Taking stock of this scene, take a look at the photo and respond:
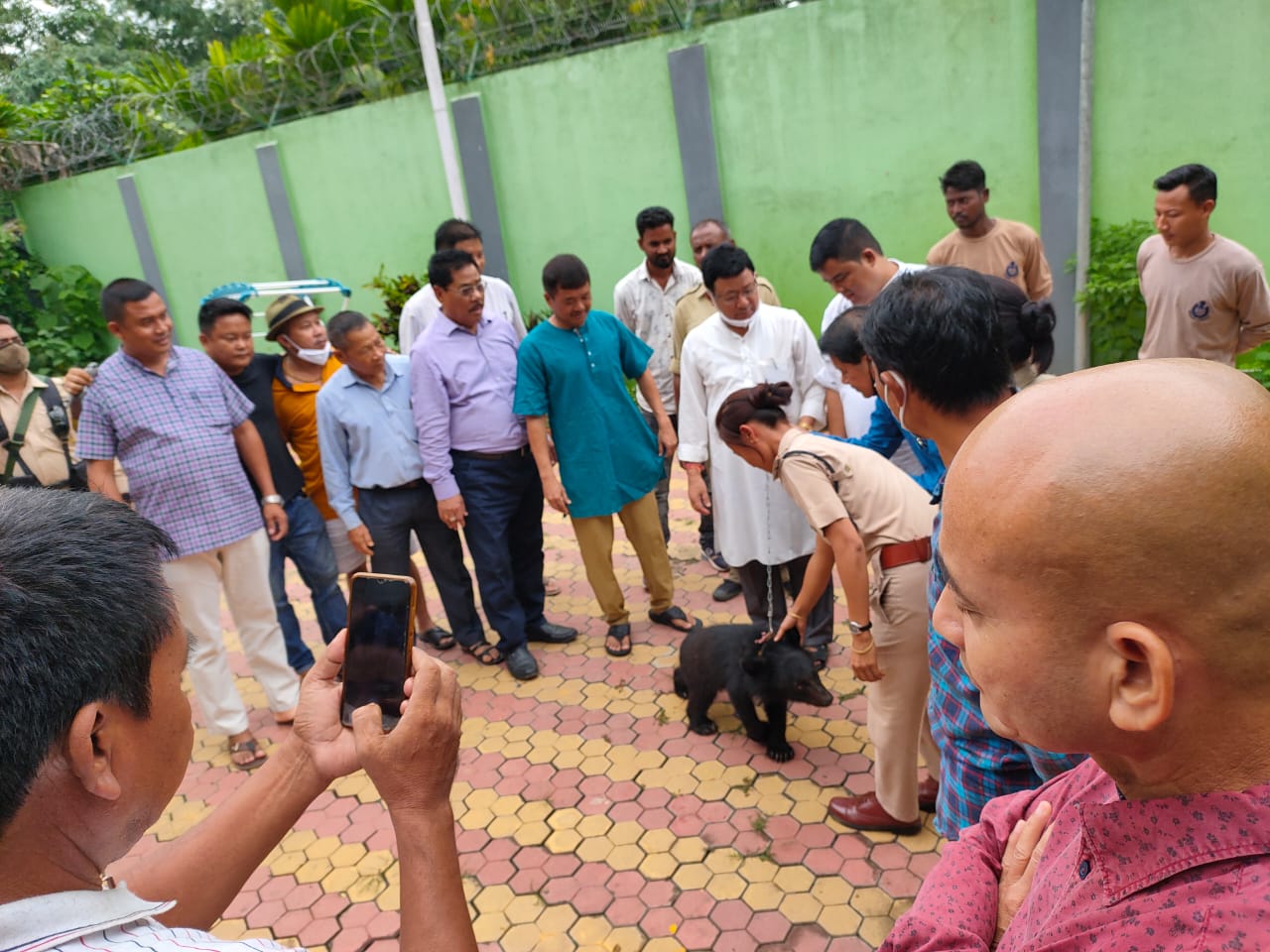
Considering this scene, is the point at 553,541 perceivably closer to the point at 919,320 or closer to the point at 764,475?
the point at 764,475

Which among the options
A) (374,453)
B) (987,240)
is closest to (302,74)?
(374,453)

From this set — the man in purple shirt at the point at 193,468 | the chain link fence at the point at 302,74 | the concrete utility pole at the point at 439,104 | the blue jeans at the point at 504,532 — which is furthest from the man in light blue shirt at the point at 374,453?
the chain link fence at the point at 302,74

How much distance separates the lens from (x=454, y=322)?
4.09 m

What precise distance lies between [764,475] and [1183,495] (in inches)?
121

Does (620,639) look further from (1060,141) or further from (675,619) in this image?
(1060,141)

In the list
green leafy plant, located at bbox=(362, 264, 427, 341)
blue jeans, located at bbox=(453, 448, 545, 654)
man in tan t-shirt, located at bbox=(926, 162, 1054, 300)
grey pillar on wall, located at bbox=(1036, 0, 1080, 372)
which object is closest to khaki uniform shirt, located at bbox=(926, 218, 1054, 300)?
man in tan t-shirt, located at bbox=(926, 162, 1054, 300)

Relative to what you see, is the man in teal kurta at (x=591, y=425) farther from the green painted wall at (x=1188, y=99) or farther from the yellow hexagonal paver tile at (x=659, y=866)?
the green painted wall at (x=1188, y=99)

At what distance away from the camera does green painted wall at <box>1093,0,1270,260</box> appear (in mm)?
5605

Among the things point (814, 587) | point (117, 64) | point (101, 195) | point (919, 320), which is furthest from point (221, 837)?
point (117, 64)

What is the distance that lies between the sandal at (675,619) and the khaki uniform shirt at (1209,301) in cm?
287

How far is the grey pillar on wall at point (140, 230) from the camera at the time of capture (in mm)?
11180

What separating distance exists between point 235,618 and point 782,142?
597cm

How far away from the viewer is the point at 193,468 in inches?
139

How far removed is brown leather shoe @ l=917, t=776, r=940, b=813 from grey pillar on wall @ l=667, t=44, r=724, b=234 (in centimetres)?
595
